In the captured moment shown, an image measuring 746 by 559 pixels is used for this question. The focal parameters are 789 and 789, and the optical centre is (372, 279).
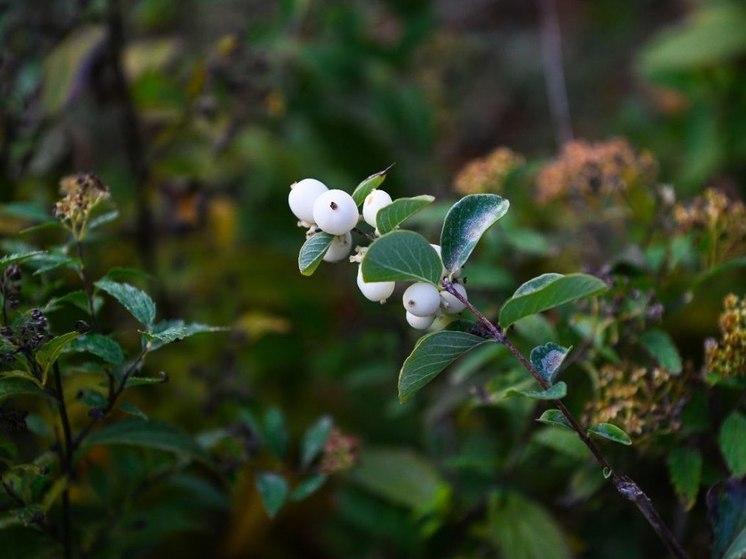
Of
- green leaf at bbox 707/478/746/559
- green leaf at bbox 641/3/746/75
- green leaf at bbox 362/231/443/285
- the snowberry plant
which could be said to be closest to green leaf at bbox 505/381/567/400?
the snowberry plant

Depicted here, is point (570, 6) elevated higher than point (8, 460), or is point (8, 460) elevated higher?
point (570, 6)

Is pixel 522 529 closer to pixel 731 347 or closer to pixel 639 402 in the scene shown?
pixel 639 402

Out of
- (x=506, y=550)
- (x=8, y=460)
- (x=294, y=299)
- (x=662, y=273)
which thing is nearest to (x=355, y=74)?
(x=294, y=299)

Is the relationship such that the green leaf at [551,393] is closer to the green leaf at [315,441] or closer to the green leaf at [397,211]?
the green leaf at [397,211]

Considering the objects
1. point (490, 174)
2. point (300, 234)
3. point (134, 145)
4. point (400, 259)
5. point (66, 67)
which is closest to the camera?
point (400, 259)

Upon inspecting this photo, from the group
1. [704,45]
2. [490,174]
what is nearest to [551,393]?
[490,174]

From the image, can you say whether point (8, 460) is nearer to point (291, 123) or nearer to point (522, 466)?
point (522, 466)
